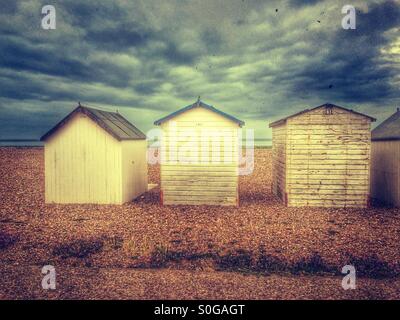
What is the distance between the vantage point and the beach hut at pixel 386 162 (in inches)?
602

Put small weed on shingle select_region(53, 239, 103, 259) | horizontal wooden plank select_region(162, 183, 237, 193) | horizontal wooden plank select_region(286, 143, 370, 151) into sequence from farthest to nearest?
horizontal wooden plank select_region(162, 183, 237, 193) < horizontal wooden plank select_region(286, 143, 370, 151) < small weed on shingle select_region(53, 239, 103, 259)

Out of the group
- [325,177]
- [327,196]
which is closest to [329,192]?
[327,196]

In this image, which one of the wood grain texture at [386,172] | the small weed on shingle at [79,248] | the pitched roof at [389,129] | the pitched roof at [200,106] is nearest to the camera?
the small weed on shingle at [79,248]

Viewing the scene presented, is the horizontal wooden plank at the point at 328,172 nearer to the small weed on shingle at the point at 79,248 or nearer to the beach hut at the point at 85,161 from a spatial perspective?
the beach hut at the point at 85,161

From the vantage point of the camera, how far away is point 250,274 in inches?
297

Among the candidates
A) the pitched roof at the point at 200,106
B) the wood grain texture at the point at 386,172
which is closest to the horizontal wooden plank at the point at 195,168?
the pitched roof at the point at 200,106

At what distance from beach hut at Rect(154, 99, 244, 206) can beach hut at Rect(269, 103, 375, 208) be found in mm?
2662

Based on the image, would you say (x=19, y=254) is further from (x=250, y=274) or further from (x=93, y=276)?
(x=250, y=274)

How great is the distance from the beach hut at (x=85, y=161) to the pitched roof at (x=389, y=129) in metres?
13.1

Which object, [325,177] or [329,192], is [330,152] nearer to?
[325,177]

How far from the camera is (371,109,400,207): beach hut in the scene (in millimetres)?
15281

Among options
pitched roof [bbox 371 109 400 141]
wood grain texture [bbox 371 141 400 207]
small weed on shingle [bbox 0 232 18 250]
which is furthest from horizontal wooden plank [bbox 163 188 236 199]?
pitched roof [bbox 371 109 400 141]

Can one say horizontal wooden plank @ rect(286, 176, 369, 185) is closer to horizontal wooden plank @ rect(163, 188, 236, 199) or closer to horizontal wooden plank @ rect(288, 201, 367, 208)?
horizontal wooden plank @ rect(288, 201, 367, 208)
